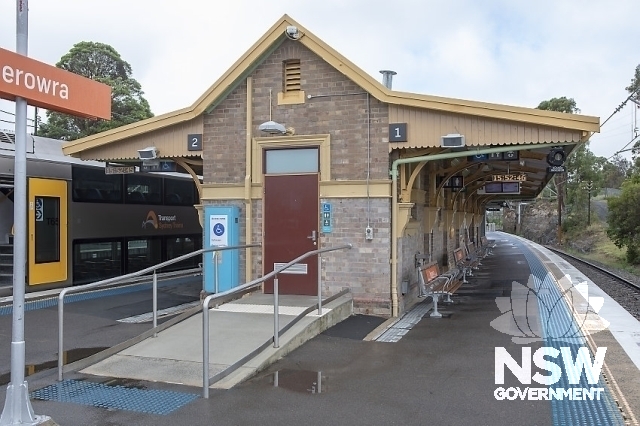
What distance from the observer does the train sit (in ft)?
41.5

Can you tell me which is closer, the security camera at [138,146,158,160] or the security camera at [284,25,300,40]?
the security camera at [284,25,300,40]

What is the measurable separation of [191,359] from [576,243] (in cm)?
4638

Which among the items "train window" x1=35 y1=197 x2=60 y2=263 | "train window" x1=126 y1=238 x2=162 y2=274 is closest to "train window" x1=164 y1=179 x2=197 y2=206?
"train window" x1=126 y1=238 x2=162 y2=274

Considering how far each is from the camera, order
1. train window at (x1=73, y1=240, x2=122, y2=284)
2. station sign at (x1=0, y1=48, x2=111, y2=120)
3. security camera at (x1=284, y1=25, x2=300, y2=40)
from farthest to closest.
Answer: train window at (x1=73, y1=240, x2=122, y2=284) → security camera at (x1=284, y1=25, x2=300, y2=40) → station sign at (x1=0, y1=48, x2=111, y2=120)

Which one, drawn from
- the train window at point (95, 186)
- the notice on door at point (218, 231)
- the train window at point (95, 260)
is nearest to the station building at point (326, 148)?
the notice on door at point (218, 231)

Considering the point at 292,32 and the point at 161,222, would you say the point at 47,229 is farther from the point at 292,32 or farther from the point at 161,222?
the point at 292,32

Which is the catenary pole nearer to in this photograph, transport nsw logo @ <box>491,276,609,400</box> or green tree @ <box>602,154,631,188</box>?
transport nsw logo @ <box>491,276,609,400</box>

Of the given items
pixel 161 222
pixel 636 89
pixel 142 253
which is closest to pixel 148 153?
pixel 142 253

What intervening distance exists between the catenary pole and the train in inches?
328

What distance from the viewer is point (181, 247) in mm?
17344

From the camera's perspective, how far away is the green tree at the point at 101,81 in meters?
36.1

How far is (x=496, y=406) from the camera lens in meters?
5.18

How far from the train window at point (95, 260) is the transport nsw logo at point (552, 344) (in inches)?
367

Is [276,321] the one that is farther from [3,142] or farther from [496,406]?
[3,142]
